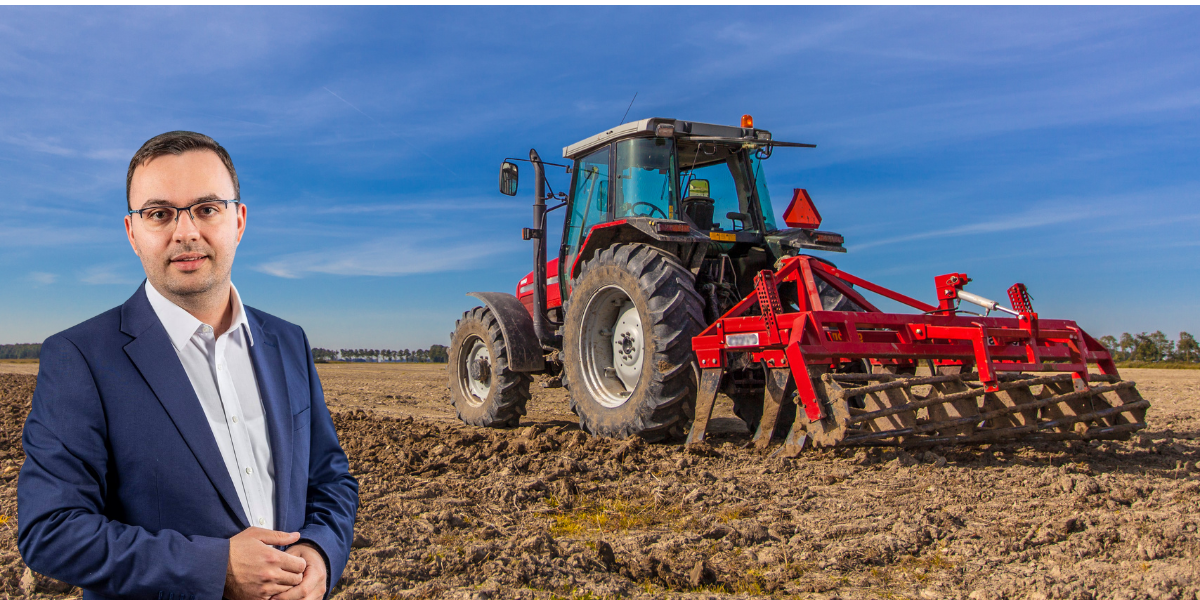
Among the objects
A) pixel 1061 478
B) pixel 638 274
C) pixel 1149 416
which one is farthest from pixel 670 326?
pixel 1149 416

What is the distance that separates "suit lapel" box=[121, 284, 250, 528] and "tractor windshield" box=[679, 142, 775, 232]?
5561mm

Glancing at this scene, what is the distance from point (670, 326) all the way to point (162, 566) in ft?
14.3

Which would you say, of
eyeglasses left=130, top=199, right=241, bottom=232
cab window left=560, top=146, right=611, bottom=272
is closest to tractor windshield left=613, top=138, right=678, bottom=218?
cab window left=560, top=146, right=611, bottom=272

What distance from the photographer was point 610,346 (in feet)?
20.5

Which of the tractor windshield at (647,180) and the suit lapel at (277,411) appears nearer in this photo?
the suit lapel at (277,411)

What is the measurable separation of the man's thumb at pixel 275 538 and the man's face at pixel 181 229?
39 cm

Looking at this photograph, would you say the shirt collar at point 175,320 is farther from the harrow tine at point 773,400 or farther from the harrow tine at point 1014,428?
Result: the harrow tine at point 773,400

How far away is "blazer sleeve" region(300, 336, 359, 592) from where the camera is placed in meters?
1.30

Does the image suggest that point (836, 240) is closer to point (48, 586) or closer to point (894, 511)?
point (894, 511)

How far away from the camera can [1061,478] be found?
4.17m

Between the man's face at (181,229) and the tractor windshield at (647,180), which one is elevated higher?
the tractor windshield at (647,180)

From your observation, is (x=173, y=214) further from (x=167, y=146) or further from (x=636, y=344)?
(x=636, y=344)

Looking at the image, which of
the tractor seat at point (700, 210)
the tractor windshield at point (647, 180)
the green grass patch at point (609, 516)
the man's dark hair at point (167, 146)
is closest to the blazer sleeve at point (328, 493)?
the man's dark hair at point (167, 146)

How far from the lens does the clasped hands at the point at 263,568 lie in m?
1.12
